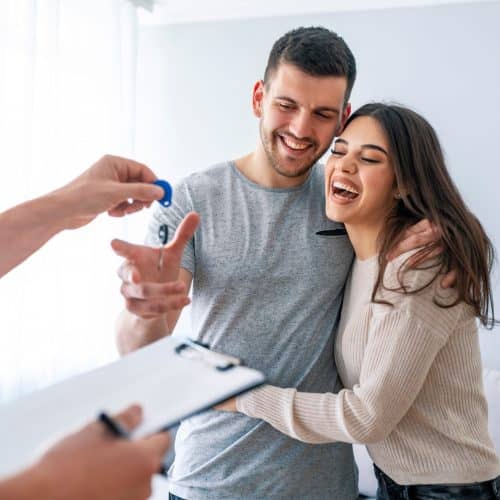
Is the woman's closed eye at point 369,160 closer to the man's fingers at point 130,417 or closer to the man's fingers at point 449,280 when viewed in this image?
the man's fingers at point 449,280

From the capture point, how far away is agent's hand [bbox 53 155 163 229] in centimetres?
108

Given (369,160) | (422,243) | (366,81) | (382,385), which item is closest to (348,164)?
(369,160)

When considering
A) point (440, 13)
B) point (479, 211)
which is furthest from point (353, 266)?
point (440, 13)

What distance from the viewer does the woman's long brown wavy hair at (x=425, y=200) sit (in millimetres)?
1321

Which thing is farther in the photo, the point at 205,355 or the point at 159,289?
the point at 159,289

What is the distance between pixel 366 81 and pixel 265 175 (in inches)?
56.8

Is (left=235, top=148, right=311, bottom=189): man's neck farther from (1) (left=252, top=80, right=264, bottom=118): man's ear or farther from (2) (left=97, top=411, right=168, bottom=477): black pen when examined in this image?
(2) (left=97, top=411, right=168, bottom=477): black pen

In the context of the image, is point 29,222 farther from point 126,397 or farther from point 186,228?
point 126,397

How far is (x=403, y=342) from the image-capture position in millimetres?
1227

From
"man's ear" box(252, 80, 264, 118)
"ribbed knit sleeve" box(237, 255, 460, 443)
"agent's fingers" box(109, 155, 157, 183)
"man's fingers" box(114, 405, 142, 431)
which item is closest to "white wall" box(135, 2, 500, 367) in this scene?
"man's ear" box(252, 80, 264, 118)

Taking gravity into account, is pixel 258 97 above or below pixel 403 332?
above

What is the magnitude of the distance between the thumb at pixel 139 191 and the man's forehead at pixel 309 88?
1.71 feet

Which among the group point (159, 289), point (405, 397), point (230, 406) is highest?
point (159, 289)

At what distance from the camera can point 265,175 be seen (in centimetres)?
154
